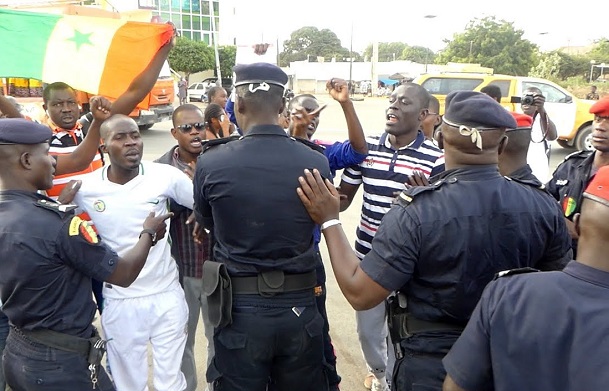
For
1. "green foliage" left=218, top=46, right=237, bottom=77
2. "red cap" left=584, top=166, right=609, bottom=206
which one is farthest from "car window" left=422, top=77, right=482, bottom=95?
"green foliage" left=218, top=46, right=237, bottom=77

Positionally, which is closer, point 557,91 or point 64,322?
point 64,322

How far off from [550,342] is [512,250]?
27.3 inches

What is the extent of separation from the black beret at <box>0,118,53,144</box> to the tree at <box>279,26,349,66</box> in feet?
285

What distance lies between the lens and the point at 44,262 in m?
2.05

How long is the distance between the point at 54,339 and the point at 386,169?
216cm

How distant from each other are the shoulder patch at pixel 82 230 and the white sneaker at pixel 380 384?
2188mm

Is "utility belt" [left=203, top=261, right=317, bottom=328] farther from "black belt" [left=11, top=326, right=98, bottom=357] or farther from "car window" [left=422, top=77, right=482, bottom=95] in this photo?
"car window" [left=422, top=77, right=482, bottom=95]

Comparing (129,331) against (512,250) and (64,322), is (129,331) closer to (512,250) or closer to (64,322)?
(64,322)

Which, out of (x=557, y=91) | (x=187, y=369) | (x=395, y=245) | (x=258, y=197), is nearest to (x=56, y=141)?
(x=187, y=369)

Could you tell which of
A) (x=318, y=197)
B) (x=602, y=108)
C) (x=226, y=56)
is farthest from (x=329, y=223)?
(x=226, y=56)

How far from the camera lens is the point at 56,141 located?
12.5ft

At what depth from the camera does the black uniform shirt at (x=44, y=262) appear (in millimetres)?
2035

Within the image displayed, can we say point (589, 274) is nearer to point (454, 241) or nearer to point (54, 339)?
point (454, 241)

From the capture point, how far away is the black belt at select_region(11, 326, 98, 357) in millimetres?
2162
